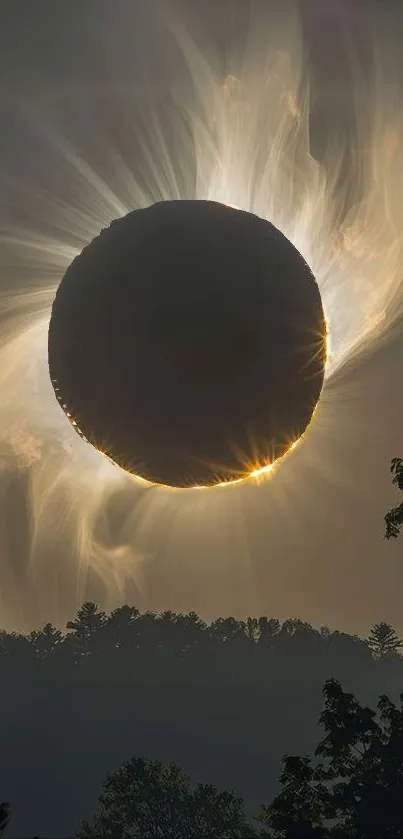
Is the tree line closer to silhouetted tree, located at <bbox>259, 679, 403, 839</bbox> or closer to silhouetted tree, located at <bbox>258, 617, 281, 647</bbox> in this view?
silhouetted tree, located at <bbox>258, 617, 281, 647</bbox>

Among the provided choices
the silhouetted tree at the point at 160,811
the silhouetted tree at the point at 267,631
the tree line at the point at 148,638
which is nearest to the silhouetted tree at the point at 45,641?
the tree line at the point at 148,638

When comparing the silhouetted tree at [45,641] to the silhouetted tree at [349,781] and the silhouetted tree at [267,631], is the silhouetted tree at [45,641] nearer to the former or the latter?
the silhouetted tree at [267,631]

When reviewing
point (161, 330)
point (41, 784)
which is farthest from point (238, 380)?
point (41, 784)

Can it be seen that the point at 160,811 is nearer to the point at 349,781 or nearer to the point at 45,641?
the point at 349,781

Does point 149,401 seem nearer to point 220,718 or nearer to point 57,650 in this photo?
point 220,718

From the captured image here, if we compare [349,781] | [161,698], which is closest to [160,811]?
[349,781]

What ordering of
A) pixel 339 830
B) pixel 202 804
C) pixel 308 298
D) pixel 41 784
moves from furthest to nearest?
pixel 41 784
pixel 202 804
pixel 308 298
pixel 339 830
